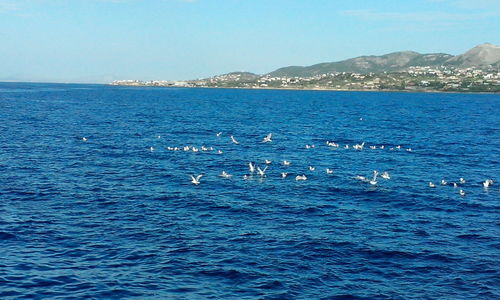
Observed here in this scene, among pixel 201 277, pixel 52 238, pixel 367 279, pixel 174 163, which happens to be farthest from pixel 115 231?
pixel 174 163

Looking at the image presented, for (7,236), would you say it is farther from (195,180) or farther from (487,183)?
(487,183)

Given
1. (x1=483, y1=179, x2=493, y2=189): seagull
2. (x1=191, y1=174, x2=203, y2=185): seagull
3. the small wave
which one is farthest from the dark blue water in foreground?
(x1=191, y1=174, x2=203, y2=185): seagull

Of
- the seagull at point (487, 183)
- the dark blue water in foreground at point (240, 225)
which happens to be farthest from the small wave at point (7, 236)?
the seagull at point (487, 183)

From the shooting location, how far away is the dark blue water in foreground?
2862cm

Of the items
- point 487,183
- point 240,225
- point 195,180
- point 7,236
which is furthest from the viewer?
point 487,183

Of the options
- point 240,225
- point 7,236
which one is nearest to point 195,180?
point 240,225

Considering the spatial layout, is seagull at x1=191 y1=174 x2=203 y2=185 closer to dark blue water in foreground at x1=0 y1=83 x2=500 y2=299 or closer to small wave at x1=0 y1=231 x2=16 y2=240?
dark blue water in foreground at x1=0 y1=83 x2=500 y2=299

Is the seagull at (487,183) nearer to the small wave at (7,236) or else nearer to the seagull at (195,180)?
the seagull at (195,180)

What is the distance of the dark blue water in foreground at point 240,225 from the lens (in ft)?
93.9

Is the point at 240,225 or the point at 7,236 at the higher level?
the point at 7,236

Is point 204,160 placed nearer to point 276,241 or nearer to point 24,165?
point 24,165

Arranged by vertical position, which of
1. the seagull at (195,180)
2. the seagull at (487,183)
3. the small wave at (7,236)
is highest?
the seagull at (195,180)

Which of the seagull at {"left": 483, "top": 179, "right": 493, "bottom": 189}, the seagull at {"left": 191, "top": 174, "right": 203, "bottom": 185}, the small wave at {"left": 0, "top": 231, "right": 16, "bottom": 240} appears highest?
the seagull at {"left": 191, "top": 174, "right": 203, "bottom": 185}

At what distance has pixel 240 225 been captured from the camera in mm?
39625
